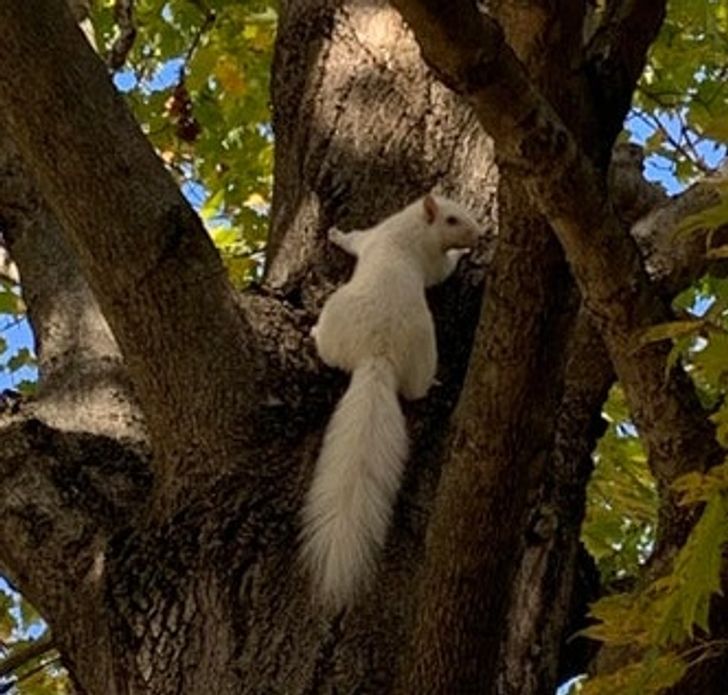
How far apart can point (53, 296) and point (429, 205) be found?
914mm

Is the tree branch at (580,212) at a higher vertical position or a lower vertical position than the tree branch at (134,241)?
lower

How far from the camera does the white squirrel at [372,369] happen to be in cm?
303

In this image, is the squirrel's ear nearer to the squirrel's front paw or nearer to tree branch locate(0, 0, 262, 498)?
the squirrel's front paw

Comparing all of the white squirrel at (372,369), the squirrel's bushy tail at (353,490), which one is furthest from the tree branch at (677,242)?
the squirrel's bushy tail at (353,490)

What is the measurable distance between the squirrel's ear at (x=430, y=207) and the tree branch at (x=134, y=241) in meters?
0.79

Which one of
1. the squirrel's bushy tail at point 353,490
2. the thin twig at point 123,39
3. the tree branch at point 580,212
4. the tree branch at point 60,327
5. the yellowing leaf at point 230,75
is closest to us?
the tree branch at point 580,212

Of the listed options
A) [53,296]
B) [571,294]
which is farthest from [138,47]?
[571,294]

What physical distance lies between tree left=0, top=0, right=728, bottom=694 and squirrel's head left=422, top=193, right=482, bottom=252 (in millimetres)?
39

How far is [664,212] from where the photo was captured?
3.60 meters

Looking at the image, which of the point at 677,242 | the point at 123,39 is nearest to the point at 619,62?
the point at 677,242

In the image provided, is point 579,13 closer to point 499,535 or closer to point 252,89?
point 499,535

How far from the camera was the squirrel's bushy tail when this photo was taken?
2.99 metres

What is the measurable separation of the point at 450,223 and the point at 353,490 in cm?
94

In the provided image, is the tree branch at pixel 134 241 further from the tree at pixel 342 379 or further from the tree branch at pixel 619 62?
the tree branch at pixel 619 62
